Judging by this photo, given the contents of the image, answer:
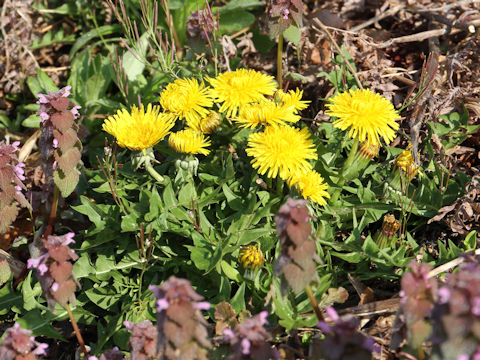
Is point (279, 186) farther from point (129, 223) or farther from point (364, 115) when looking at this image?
point (129, 223)

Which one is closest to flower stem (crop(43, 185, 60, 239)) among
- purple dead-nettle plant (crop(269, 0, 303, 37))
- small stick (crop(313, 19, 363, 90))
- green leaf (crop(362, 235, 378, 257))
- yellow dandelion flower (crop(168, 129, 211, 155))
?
yellow dandelion flower (crop(168, 129, 211, 155))

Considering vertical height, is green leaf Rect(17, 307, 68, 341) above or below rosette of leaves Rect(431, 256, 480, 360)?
below

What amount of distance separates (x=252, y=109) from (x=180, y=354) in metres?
1.36

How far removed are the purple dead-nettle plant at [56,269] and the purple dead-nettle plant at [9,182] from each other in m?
0.65

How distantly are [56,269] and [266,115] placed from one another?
1.26 metres

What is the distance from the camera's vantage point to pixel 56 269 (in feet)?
7.27

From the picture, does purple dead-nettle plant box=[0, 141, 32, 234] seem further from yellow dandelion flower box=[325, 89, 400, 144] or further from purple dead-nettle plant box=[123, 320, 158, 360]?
yellow dandelion flower box=[325, 89, 400, 144]

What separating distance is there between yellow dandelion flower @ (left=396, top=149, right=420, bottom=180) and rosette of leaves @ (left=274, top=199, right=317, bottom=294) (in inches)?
43.9

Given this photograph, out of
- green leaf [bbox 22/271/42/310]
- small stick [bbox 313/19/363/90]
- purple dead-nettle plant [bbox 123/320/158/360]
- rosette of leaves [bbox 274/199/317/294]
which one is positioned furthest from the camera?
small stick [bbox 313/19/363/90]

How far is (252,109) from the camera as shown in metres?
2.81

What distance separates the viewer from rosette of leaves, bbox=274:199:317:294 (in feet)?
6.45

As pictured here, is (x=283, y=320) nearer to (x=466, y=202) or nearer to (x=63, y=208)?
(x=466, y=202)

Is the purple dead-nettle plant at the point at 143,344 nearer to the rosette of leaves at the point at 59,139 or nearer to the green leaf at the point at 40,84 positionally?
the rosette of leaves at the point at 59,139

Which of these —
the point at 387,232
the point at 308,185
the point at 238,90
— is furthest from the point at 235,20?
the point at 387,232
